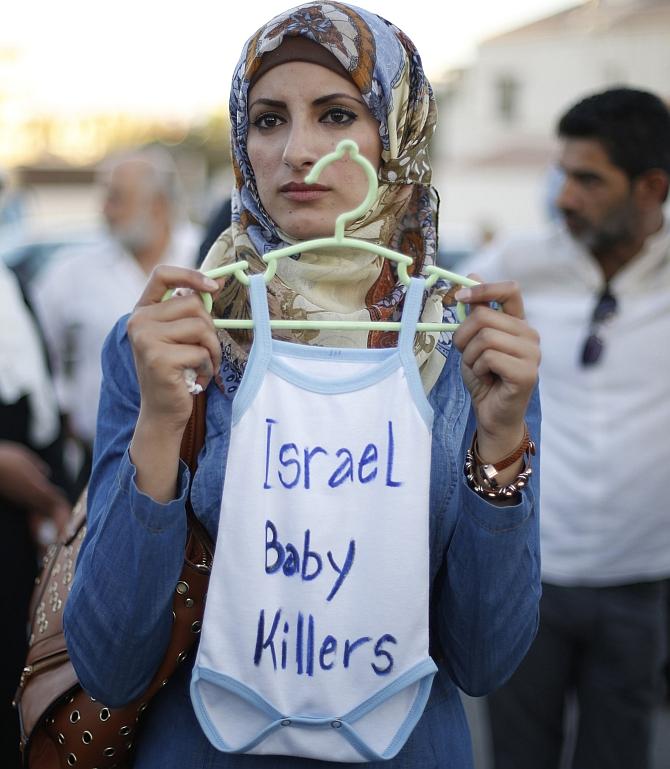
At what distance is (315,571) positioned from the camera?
1.47 m

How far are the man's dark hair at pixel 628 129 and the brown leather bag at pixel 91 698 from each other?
2.23 metres

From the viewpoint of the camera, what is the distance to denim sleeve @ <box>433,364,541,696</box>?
1.53 metres

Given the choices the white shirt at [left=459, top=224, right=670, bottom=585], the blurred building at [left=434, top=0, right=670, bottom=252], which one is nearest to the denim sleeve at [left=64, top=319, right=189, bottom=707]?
the white shirt at [left=459, top=224, right=670, bottom=585]

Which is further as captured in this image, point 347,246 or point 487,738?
point 487,738

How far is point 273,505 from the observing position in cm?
149

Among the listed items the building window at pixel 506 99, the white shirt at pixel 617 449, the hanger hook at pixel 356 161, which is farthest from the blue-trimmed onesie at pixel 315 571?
the building window at pixel 506 99

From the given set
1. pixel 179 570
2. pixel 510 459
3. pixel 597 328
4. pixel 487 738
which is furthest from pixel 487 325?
pixel 487 738

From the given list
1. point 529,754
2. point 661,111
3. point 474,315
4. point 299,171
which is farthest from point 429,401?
point 661,111

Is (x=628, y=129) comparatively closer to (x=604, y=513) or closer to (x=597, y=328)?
(x=597, y=328)

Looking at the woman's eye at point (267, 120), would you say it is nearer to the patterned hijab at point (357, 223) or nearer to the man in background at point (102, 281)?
the patterned hijab at point (357, 223)

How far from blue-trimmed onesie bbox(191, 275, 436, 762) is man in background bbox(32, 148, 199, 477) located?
308cm

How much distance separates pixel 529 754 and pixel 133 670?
2034 mm

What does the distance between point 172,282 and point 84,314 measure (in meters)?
3.71

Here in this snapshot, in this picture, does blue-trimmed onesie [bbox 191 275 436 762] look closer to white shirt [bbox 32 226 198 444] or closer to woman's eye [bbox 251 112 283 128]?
woman's eye [bbox 251 112 283 128]
